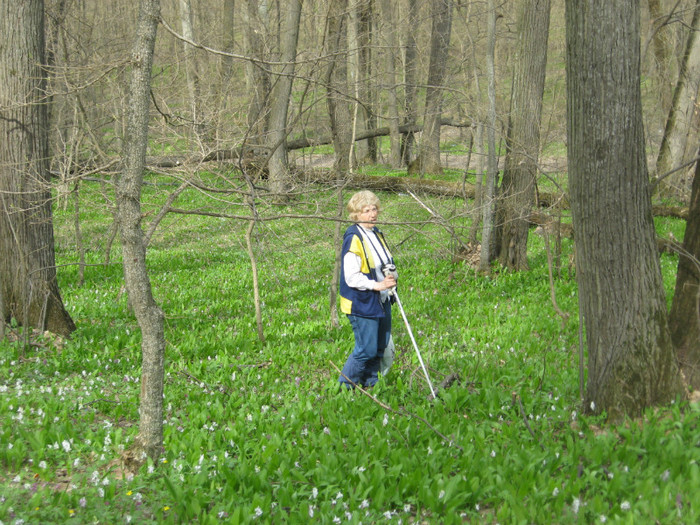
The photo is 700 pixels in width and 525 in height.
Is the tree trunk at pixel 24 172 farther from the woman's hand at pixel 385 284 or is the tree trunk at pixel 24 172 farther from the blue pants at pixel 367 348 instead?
the woman's hand at pixel 385 284

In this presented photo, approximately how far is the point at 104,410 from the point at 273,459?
200cm

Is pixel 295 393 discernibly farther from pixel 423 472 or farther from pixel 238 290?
pixel 238 290

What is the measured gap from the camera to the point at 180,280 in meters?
10.6

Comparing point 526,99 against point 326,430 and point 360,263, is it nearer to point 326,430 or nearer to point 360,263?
point 360,263

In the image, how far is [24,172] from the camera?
22.8 feet

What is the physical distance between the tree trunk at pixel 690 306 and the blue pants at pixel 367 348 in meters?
2.39

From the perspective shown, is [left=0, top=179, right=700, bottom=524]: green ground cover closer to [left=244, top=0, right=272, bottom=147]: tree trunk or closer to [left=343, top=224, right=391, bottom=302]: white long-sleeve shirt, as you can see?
[left=343, top=224, right=391, bottom=302]: white long-sleeve shirt

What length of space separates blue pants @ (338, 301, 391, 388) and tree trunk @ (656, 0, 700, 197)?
10662mm

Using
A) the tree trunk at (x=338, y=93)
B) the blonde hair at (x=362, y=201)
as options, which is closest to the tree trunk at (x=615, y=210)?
the blonde hair at (x=362, y=201)

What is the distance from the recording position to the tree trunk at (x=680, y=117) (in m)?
13.9

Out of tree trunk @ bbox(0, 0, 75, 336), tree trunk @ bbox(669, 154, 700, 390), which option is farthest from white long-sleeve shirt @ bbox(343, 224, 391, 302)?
tree trunk @ bbox(0, 0, 75, 336)

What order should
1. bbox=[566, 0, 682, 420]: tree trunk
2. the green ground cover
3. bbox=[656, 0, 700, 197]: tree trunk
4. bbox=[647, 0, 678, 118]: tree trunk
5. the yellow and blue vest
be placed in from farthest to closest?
bbox=[647, 0, 678, 118]: tree trunk < bbox=[656, 0, 700, 197]: tree trunk < the yellow and blue vest < bbox=[566, 0, 682, 420]: tree trunk < the green ground cover

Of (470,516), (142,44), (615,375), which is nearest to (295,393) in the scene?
(470,516)

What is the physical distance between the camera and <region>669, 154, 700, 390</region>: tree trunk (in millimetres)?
4516
